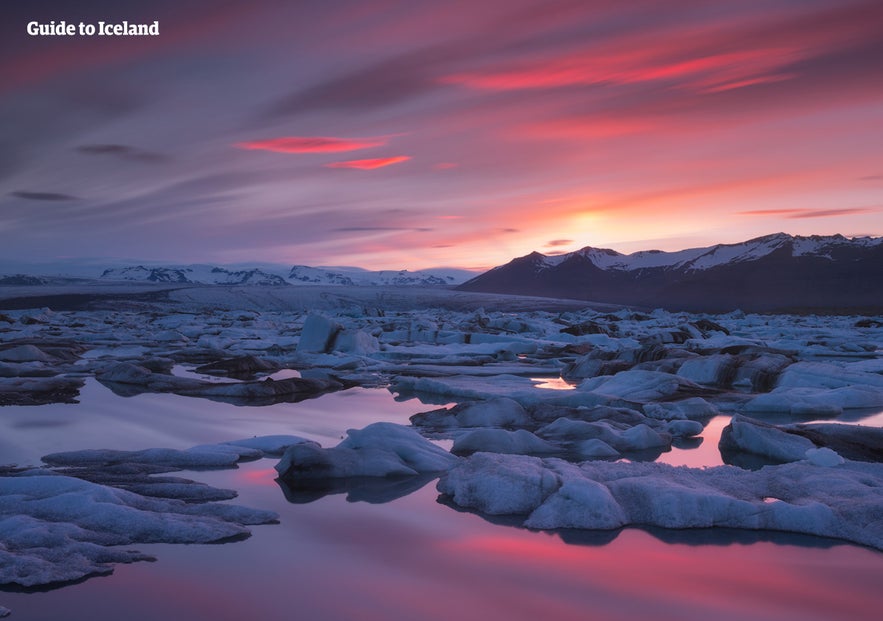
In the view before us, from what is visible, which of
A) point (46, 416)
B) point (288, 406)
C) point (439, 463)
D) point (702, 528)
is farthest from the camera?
point (288, 406)

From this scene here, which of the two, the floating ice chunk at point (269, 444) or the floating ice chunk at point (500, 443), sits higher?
the floating ice chunk at point (269, 444)

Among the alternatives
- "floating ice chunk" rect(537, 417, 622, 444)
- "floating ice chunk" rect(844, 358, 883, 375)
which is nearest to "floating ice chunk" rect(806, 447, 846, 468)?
"floating ice chunk" rect(537, 417, 622, 444)

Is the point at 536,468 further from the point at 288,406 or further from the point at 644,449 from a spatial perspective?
the point at 288,406

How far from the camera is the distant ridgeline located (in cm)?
9912

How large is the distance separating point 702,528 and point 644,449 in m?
2.48

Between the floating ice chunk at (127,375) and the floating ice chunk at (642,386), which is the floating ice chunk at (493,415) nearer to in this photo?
the floating ice chunk at (642,386)

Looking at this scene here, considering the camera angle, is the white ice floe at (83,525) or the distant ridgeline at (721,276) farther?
the distant ridgeline at (721,276)

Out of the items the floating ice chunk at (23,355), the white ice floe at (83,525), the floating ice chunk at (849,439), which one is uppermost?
the floating ice chunk at (23,355)

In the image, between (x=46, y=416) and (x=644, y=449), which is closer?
(x=644, y=449)

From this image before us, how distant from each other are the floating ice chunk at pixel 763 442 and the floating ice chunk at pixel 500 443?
171 centimetres

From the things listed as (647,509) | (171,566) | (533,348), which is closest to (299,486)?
(171,566)

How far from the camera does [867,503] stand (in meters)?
4.65

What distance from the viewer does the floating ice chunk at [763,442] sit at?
21.8ft

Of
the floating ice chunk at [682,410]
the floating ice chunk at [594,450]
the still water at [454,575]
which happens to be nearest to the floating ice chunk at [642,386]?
the floating ice chunk at [682,410]
